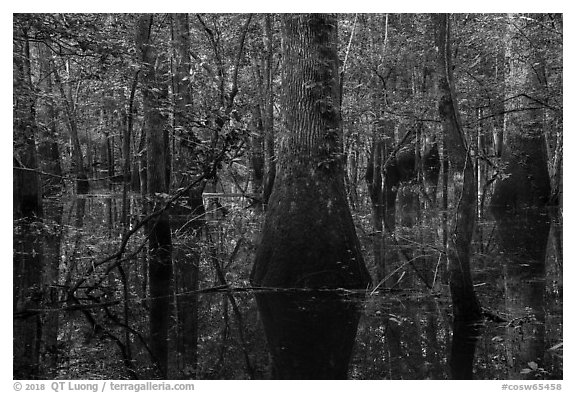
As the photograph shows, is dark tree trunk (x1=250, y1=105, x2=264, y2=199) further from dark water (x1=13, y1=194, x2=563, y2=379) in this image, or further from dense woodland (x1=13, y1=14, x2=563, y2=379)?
dark water (x1=13, y1=194, x2=563, y2=379)

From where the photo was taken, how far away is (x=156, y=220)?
30.6ft

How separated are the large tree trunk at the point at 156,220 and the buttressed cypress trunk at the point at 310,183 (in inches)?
49.2

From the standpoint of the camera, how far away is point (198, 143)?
703cm

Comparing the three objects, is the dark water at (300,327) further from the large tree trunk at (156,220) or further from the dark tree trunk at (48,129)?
the dark tree trunk at (48,129)

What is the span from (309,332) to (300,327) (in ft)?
0.49

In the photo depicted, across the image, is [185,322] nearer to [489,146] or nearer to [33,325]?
[33,325]

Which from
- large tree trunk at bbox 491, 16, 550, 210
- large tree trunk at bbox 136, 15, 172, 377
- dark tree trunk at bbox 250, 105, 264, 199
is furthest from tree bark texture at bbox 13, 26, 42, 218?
large tree trunk at bbox 491, 16, 550, 210

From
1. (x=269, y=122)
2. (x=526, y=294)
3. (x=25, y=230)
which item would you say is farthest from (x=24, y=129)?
(x=269, y=122)

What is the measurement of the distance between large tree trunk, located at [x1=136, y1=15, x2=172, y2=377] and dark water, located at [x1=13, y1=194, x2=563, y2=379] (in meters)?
0.12

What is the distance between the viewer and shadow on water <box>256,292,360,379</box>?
180 inches

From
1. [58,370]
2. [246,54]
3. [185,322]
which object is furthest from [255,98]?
[58,370]

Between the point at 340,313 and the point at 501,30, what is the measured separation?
38.2ft

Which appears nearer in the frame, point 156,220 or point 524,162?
point 156,220

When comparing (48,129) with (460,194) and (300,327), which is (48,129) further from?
(460,194)
